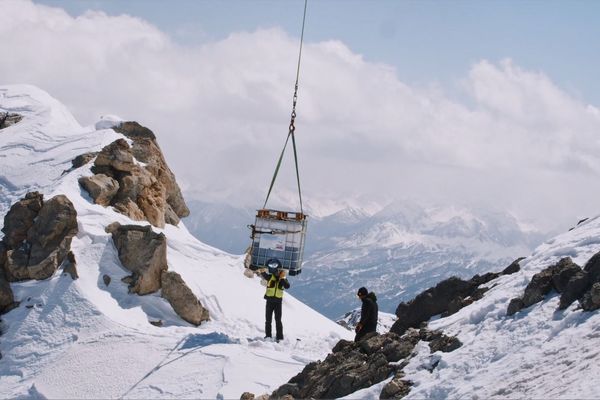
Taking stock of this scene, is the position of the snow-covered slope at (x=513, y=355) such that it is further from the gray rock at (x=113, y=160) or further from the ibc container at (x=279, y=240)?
the gray rock at (x=113, y=160)

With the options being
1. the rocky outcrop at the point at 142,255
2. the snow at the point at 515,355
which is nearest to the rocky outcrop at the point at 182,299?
the rocky outcrop at the point at 142,255

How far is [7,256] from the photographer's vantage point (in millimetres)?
26719

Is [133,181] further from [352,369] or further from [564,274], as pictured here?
[564,274]

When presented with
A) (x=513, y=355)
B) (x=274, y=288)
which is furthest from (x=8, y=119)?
(x=513, y=355)

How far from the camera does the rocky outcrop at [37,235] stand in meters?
26.4

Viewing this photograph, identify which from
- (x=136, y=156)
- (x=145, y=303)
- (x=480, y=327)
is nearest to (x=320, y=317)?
(x=145, y=303)

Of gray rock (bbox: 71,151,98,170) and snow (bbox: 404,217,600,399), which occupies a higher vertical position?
gray rock (bbox: 71,151,98,170)

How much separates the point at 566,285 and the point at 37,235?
19110 millimetres

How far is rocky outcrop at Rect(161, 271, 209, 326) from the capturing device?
87.5ft

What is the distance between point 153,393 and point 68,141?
18753 mm

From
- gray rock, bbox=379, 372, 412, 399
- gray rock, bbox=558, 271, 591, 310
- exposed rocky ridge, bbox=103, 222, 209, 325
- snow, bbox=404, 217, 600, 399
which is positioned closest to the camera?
snow, bbox=404, 217, 600, 399

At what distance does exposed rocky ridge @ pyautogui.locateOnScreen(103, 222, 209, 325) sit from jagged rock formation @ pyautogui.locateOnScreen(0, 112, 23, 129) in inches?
Result: 574

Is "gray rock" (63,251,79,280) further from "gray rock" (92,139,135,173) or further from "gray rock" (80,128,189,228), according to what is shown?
"gray rock" (92,139,135,173)

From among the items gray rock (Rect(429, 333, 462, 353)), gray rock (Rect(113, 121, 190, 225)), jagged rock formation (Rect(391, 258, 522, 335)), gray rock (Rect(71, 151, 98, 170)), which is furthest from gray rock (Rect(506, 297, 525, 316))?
gray rock (Rect(113, 121, 190, 225))
